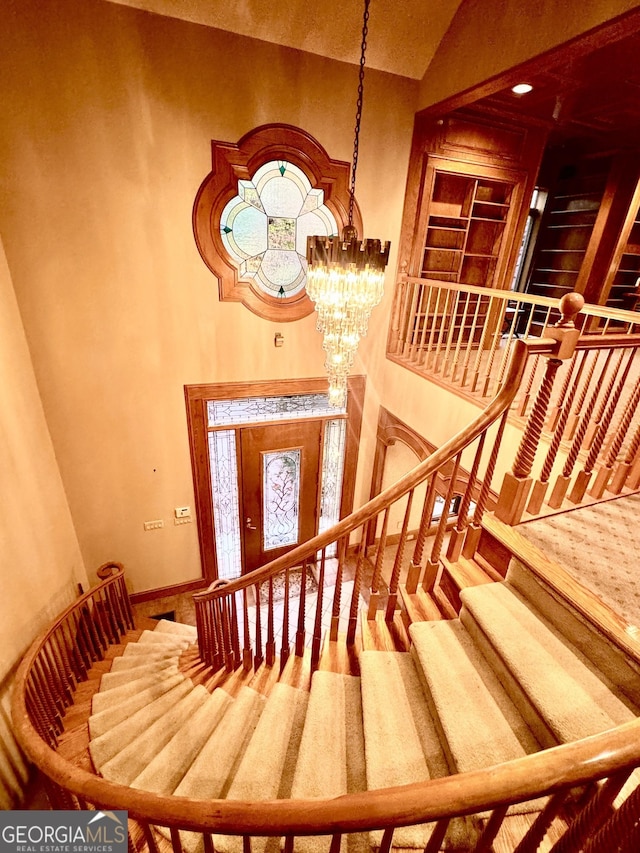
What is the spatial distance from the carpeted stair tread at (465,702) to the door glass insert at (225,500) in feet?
10.1

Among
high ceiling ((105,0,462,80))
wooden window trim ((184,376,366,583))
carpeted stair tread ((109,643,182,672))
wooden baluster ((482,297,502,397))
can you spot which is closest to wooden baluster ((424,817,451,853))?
wooden baluster ((482,297,502,397))

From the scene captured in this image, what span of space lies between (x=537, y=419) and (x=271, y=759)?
2024 mm

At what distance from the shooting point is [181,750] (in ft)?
6.98

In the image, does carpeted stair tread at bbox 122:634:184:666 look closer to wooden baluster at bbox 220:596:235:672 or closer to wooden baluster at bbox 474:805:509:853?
wooden baluster at bbox 220:596:235:672

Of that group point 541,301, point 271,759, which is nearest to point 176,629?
point 271,759

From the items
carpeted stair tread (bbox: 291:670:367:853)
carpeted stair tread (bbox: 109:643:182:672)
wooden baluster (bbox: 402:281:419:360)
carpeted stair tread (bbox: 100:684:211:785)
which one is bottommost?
carpeted stair tread (bbox: 109:643:182:672)

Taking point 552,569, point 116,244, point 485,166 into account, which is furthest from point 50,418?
point 485,166

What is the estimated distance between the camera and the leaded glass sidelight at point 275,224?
366 centimetres

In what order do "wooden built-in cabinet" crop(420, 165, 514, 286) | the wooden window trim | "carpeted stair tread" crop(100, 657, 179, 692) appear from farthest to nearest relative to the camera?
1. "wooden built-in cabinet" crop(420, 165, 514, 286)
2. the wooden window trim
3. "carpeted stair tread" crop(100, 657, 179, 692)

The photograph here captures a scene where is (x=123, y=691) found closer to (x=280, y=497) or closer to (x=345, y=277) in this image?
(x=280, y=497)

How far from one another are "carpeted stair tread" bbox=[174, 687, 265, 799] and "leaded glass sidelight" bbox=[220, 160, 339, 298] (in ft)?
11.5

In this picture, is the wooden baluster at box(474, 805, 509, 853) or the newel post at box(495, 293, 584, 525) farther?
the newel post at box(495, 293, 584, 525)

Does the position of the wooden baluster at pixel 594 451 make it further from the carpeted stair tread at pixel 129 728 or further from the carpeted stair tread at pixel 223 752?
the carpeted stair tread at pixel 129 728

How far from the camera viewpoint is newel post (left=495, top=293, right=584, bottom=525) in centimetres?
174
